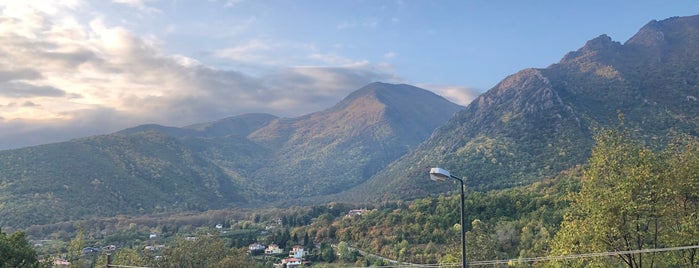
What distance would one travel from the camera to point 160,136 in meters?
164

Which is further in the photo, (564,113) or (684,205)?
(564,113)

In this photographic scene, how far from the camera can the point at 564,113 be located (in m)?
93.4

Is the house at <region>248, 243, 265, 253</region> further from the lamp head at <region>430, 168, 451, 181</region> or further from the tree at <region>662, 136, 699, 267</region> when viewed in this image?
the lamp head at <region>430, 168, 451, 181</region>

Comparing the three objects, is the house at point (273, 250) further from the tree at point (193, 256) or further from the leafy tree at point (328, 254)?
the tree at point (193, 256)

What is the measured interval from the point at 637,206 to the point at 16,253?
102 feet

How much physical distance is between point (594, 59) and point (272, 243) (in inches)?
3843

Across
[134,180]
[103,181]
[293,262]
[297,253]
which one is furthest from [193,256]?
[134,180]

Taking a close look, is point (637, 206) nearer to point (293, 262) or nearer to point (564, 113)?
point (293, 262)

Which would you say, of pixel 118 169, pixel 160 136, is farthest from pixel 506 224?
pixel 160 136

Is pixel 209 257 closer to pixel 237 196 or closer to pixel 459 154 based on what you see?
pixel 459 154

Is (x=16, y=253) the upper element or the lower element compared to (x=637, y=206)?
lower

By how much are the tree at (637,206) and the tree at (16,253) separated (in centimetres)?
2878

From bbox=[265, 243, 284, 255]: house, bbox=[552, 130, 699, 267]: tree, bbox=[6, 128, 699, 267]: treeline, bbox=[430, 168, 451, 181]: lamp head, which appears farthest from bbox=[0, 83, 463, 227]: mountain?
bbox=[552, 130, 699, 267]: tree

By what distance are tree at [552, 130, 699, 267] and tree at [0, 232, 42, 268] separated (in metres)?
28.8
